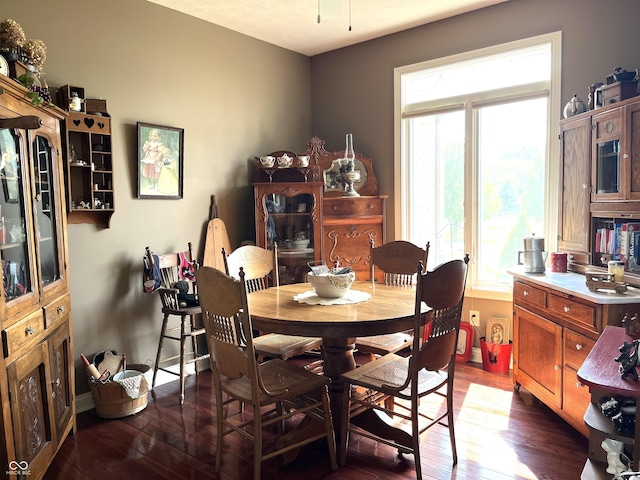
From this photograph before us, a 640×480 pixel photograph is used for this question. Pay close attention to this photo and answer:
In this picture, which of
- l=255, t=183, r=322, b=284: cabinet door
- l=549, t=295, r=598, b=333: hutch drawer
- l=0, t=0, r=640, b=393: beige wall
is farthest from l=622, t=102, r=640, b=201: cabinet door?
l=255, t=183, r=322, b=284: cabinet door

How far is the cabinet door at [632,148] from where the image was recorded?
2.55m

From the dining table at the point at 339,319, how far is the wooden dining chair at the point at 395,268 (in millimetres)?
195

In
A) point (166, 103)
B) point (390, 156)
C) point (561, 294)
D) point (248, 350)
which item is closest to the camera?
point (248, 350)

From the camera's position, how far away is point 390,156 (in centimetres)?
438

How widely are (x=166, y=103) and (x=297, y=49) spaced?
5.35 feet

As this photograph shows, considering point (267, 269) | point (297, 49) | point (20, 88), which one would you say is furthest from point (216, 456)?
point (297, 49)

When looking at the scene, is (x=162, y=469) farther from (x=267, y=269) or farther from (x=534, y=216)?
(x=534, y=216)

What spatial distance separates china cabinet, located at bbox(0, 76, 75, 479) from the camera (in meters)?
1.99

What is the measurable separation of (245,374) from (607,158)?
2.42 metres

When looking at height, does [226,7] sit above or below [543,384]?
above

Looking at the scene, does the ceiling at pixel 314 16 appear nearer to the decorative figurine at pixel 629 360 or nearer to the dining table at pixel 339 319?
the dining table at pixel 339 319

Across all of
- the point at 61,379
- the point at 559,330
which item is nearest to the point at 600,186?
the point at 559,330

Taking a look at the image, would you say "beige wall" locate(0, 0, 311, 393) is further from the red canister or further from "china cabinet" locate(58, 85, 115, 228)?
the red canister

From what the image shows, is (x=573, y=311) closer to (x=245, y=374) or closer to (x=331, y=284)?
(x=331, y=284)
